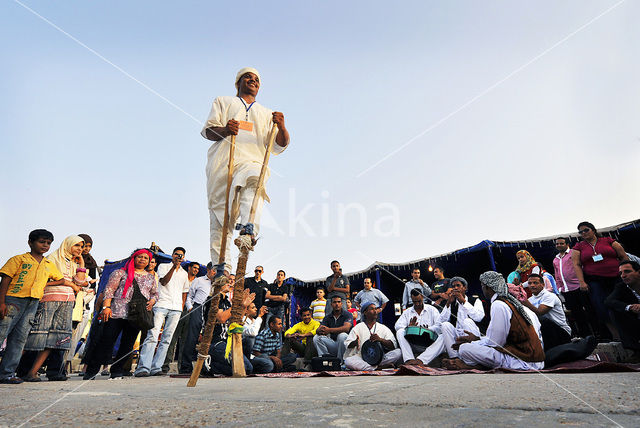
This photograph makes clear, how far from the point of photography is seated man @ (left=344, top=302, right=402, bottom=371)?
230 inches

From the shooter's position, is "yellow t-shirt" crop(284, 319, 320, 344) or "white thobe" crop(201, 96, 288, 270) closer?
"white thobe" crop(201, 96, 288, 270)

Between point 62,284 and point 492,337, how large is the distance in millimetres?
5346

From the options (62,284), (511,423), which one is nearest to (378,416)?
(511,423)

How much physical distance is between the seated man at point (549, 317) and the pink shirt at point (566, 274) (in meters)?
1.24

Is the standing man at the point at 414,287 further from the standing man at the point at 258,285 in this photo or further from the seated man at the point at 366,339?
the standing man at the point at 258,285

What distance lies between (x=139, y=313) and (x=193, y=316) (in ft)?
3.84

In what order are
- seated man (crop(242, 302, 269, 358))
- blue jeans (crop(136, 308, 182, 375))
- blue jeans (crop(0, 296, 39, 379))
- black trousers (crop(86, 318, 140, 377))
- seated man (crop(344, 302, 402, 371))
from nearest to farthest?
blue jeans (crop(0, 296, 39, 379))
black trousers (crop(86, 318, 140, 377))
blue jeans (crop(136, 308, 182, 375))
seated man (crop(344, 302, 402, 371))
seated man (crop(242, 302, 269, 358))

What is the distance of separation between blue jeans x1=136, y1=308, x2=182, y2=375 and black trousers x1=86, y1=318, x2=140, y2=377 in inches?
14.9

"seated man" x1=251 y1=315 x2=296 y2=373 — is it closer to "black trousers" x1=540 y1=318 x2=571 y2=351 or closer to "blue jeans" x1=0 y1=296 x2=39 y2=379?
"blue jeans" x1=0 y1=296 x2=39 y2=379

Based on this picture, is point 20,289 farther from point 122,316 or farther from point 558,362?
point 558,362

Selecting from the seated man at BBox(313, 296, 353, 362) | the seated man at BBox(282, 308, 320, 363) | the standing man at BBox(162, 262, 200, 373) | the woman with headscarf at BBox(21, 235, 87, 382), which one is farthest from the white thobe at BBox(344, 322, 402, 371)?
the woman with headscarf at BBox(21, 235, 87, 382)

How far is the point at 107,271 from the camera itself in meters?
10.4

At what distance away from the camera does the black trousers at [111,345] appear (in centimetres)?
451

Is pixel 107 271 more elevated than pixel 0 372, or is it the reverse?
pixel 107 271
